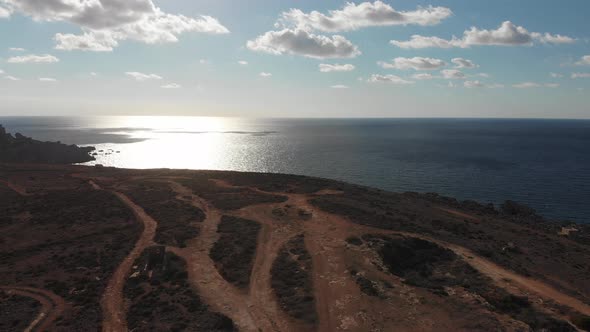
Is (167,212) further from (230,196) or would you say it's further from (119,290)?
(119,290)

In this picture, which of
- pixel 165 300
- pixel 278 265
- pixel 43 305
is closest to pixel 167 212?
pixel 43 305

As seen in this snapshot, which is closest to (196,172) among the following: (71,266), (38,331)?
(71,266)

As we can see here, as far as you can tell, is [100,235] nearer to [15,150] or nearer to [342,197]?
[342,197]

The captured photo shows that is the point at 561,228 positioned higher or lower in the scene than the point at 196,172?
lower

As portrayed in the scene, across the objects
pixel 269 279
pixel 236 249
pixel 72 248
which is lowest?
pixel 269 279

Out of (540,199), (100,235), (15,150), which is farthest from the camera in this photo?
(15,150)

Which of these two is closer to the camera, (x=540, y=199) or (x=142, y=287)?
(x=142, y=287)

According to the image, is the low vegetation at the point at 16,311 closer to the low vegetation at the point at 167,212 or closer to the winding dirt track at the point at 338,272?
the low vegetation at the point at 167,212
